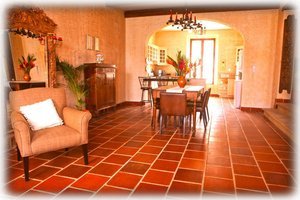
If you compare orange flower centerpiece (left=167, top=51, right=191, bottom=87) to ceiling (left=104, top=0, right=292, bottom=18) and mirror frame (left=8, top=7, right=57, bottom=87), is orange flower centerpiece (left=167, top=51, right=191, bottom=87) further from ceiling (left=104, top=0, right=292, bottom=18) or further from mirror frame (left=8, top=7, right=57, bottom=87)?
ceiling (left=104, top=0, right=292, bottom=18)

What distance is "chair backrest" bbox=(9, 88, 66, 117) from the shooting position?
2659mm

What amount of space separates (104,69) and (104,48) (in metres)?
0.98

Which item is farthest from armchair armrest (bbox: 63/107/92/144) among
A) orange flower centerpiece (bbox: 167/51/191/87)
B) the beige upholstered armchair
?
orange flower centerpiece (bbox: 167/51/191/87)

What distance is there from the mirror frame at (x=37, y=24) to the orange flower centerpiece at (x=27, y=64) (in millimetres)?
368

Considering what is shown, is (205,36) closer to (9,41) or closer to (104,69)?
(104,69)

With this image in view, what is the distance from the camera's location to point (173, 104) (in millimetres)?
3879

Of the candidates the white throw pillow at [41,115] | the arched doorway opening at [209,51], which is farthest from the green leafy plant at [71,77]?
the arched doorway opening at [209,51]

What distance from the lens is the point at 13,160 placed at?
2.77 metres

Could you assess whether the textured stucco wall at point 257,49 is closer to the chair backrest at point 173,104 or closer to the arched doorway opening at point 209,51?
the arched doorway opening at point 209,51

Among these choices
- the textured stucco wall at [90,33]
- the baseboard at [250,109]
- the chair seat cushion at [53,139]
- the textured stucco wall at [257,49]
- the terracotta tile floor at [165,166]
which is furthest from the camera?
the baseboard at [250,109]

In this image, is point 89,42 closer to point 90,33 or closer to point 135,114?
point 90,33

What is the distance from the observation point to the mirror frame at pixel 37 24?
3.35 m

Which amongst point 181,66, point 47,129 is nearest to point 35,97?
point 47,129

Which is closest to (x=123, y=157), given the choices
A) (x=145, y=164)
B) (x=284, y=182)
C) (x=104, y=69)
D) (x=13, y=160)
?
(x=145, y=164)
